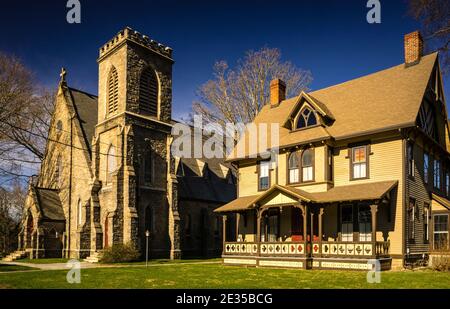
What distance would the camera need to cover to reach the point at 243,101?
38.6 m

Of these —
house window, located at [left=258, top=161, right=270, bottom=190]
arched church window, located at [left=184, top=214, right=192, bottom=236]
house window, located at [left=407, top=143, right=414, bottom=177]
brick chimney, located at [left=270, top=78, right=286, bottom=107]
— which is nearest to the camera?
house window, located at [left=407, top=143, right=414, bottom=177]

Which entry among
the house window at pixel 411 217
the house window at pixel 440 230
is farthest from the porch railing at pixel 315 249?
the house window at pixel 440 230

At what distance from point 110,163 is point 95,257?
7469mm

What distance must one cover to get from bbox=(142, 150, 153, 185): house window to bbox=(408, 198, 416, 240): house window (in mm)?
19643

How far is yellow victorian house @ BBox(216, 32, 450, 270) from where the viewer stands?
21.4 meters

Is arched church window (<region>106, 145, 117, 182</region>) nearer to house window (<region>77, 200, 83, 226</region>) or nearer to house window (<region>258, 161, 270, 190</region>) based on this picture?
house window (<region>77, 200, 83, 226</region>)

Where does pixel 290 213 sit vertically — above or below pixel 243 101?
below

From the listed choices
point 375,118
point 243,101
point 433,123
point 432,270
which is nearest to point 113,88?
point 243,101

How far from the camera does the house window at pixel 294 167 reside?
25559mm

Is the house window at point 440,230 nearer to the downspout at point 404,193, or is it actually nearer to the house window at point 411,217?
the house window at point 411,217

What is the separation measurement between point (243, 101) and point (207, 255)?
14452mm

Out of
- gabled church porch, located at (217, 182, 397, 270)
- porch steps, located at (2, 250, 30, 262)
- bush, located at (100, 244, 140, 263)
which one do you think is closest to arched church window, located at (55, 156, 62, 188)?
porch steps, located at (2, 250, 30, 262)

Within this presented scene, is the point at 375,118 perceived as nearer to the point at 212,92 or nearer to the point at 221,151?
the point at 212,92

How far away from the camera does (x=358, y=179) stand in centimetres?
2302
